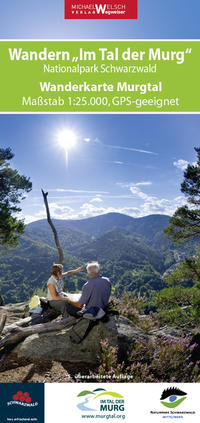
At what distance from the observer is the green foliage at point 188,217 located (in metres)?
9.82

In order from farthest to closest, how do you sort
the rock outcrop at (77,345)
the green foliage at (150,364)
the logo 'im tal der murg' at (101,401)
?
the rock outcrop at (77,345), the green foliage at (150,364), the logo 'im tal der murg' at (101,401)

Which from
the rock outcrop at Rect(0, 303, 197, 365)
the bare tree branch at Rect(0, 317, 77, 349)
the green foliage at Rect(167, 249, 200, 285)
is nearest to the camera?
the rock outcrop at Rect(0, 303, 197, 365)

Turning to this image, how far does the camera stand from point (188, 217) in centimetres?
993

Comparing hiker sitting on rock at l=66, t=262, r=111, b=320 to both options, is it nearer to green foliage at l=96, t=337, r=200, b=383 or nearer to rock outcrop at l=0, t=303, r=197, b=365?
rock outcrop at l=0, t=303, r=197, b=365

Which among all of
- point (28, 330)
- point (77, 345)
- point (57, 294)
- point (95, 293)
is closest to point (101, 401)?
point (77, 345)

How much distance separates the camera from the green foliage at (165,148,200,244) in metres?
9.82

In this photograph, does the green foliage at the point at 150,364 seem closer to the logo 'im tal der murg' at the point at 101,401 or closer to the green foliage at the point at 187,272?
the logo 'im tal der murg' at the point at 101,401

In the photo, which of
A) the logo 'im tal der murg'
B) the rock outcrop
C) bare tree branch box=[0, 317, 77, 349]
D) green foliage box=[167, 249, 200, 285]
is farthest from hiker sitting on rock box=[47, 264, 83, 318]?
green foliage box=[167, 249, 200, 285]

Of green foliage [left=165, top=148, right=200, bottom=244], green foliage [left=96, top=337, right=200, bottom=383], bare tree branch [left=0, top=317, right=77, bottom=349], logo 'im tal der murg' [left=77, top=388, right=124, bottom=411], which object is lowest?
logo 'im tal der murg' [left=77, top=388, right=124, bottom=411]

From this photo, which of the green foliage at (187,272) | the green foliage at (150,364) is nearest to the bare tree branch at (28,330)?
the green foliage at (150,364)

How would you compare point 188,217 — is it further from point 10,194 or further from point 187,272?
point 10,194

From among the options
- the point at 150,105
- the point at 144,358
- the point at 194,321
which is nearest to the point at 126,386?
the point at 144,358

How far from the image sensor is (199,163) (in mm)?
10031

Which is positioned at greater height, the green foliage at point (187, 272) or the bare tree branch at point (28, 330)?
the green foliage at point (187, 272)
